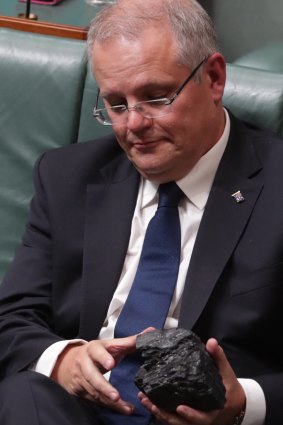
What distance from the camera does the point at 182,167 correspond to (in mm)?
1608

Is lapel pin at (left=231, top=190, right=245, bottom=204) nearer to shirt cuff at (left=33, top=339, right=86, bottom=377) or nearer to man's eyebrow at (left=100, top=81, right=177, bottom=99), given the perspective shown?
man's eyebrow at (left=100, top=81, right=177, bottom=99)

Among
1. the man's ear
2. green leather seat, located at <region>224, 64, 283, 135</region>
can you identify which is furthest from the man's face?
green leather seat, located at <region>224, 64, 283, 135</region>

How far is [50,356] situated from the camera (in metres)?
1.55

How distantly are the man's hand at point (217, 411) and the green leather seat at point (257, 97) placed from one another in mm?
618

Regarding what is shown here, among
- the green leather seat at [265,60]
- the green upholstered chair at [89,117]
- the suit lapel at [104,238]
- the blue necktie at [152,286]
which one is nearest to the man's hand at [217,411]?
the blue necktie at [152,286]

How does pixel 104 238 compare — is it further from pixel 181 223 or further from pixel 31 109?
pixel 31 109

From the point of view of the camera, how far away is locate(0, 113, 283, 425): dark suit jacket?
1.55 meters

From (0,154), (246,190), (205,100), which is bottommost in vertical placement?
(0,154)

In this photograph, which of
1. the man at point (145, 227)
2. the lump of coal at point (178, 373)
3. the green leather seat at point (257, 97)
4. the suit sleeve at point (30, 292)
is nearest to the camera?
the lump of coal at point (178, 373)

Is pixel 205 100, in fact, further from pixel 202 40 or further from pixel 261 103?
pixel 261 103

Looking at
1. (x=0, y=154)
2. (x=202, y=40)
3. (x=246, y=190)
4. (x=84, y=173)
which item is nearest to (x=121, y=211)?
(x=84, y=173)

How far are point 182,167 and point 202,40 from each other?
0.76 feet

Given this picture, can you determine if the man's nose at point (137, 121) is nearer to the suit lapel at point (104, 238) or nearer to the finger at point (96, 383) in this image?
the suit lapel at point (104, 238)

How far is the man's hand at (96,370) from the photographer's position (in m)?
1.41
